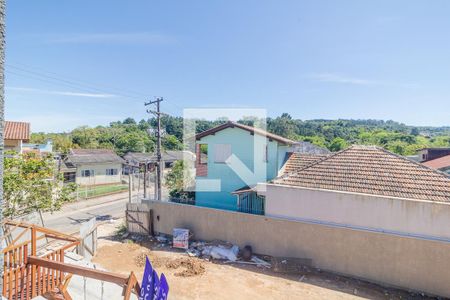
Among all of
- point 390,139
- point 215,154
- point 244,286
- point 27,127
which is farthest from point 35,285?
point 390,139

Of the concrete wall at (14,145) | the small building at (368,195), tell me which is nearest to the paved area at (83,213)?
the concrete wall at (14,145)

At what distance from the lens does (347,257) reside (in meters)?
11.1

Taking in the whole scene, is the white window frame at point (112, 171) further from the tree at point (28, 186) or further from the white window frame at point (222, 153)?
the white window frame at point (222, 153)

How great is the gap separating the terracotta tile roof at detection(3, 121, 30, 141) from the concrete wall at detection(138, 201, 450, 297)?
46.3ft

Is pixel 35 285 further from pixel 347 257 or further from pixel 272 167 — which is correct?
pixel 272 167

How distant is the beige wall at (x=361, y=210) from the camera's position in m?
10.2

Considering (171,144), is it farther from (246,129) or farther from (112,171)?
(246,129)

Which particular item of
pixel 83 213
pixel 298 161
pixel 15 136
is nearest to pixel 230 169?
pixel 298 161

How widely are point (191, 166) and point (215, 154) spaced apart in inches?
316

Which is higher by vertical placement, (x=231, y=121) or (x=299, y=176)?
(x=231, y=121)

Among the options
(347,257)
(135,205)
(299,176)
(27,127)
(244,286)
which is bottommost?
(244,286)

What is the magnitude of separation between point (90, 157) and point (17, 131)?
13.3 m

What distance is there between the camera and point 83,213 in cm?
2142

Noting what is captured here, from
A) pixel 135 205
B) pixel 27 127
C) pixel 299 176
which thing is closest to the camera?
pixel 299 176
